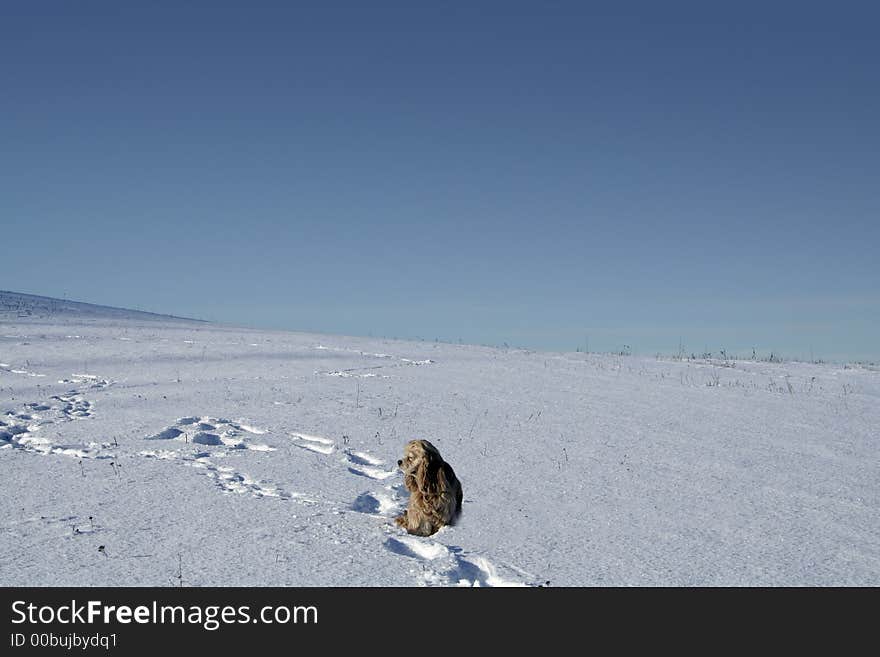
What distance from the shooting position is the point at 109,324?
19.1 metres

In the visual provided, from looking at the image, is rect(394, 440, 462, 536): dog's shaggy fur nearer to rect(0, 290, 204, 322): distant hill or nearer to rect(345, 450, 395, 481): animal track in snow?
rect(345, 450, 395, 481): animal track in snow

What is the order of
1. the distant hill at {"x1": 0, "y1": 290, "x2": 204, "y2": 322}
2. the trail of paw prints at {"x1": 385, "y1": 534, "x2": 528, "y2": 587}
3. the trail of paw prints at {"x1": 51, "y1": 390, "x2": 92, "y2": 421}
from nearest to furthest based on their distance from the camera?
1. the trail of paw prints at {"x1": 385, "y1": 534, "x2": 528, "y2": 587}
2. the trail of paw prints at {"x1": 51, "y1": 390, "x2": 92, "y2": 421}
3. the distant hill at {"x1": 0, "y1": 290, "x2": 204, "y2": 322}

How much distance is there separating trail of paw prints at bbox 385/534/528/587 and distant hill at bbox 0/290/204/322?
18.4 m

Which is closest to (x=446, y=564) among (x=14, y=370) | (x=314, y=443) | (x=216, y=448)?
(x=314, y=443)

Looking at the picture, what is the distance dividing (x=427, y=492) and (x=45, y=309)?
73.3ft

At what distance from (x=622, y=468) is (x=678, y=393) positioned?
483 cm

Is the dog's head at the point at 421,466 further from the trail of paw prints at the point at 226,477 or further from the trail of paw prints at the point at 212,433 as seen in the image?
the trail of paw prints at the point at 212,433

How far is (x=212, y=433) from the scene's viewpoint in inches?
276

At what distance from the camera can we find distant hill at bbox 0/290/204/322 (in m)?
20.4

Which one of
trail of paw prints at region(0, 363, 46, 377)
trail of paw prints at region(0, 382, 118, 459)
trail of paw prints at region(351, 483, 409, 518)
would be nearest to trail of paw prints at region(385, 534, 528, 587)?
trail of paw prints at region(351, 483, 409, 518)

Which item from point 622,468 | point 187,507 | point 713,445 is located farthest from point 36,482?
point 713,445

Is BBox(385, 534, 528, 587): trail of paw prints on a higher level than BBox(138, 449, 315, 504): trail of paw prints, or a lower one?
higher

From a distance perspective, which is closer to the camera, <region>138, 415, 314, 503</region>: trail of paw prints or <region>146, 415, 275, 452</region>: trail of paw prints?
<region>138, 415, 314, 503</region>: trail of paw prints
